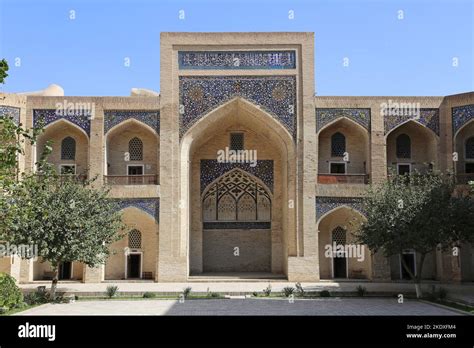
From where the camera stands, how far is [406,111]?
718 inches

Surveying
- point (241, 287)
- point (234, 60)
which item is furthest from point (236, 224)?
point (234, 60)

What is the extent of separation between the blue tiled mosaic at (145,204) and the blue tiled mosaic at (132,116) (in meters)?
2.29

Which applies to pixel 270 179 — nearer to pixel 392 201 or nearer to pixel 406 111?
pixel 406 111

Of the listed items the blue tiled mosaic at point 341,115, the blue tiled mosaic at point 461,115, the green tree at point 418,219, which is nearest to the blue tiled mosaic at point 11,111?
the blue tiled mosaic at point 341,115

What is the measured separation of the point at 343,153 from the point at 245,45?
191 inches

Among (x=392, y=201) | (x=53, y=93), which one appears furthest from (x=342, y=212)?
(x=53, y=93)

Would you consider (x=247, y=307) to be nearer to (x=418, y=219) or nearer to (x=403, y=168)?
(x=418, y=219)

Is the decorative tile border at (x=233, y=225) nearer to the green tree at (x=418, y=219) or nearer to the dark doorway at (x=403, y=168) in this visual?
the dark doorway at (x=403, y=168)

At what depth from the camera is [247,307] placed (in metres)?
12.4

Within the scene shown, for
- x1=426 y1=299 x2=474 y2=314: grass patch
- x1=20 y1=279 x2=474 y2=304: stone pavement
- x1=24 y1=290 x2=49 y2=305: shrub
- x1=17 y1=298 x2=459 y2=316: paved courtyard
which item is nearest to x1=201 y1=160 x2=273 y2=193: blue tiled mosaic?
x1=20 y1=279 x2=474 y2=304: stone pavement

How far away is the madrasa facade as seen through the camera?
703 inches

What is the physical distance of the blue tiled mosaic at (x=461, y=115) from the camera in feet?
58.7

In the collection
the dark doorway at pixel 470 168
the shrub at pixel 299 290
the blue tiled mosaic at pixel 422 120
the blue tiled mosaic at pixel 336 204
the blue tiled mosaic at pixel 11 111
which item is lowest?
the shrub at pixel 299 290
